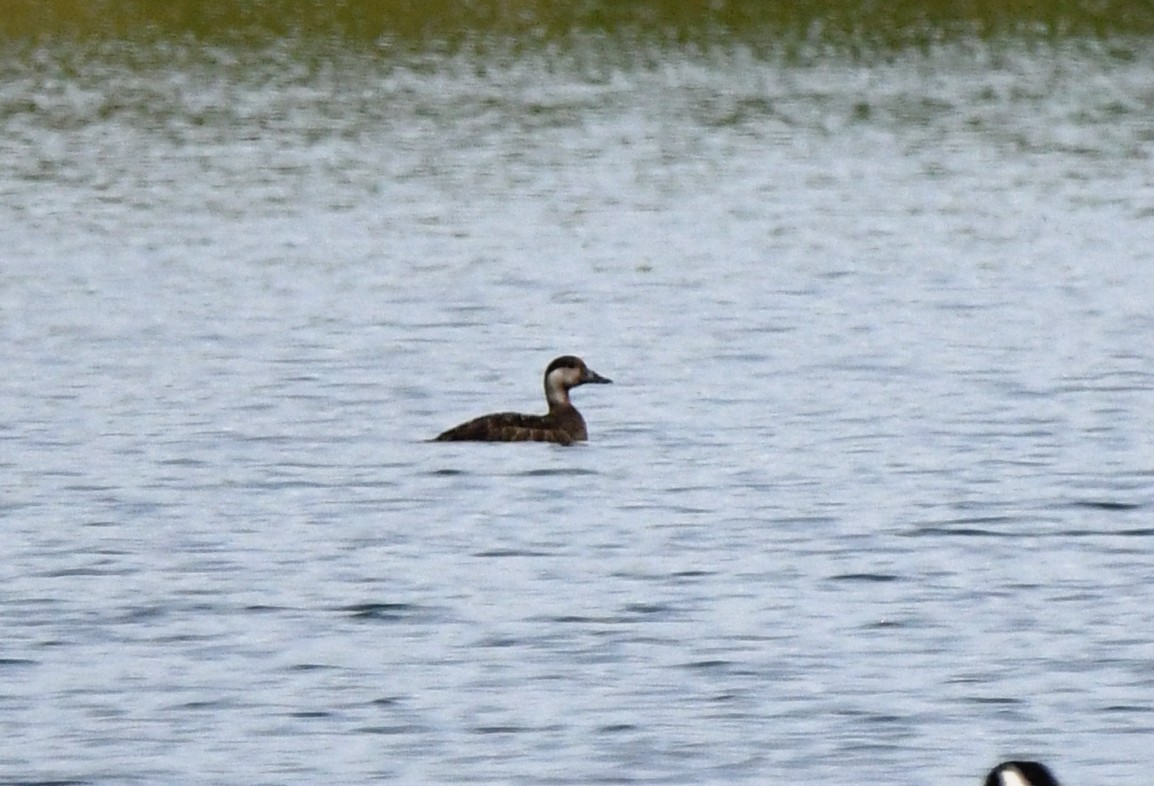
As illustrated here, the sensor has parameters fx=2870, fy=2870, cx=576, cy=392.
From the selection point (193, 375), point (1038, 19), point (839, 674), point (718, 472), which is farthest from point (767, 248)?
point (1038, 19)

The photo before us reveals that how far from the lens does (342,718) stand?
13.0 meters

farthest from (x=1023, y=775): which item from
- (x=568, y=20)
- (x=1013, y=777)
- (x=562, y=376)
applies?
(x=568, y=20)

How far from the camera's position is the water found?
42.4ft

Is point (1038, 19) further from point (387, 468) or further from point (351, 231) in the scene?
point (387, 468)

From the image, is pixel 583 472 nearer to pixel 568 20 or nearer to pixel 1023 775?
pixel 1023 775

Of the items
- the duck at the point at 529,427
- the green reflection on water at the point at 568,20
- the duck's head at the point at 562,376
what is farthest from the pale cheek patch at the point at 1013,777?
the green reflection on water at the point at 568,20

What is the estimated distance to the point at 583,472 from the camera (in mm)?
19797

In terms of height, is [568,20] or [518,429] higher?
[568,20]

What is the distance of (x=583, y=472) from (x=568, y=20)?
57.3 m

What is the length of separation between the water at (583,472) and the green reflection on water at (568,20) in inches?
1033

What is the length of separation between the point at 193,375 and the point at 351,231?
38.6 feet

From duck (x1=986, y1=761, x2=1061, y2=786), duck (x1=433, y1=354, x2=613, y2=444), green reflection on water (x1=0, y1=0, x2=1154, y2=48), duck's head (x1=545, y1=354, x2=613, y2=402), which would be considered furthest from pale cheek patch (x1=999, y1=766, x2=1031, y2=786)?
green reflection on water (x1=0, y1=0, x2=1154, y2=48)

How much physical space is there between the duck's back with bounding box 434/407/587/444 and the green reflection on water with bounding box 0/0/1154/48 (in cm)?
4775

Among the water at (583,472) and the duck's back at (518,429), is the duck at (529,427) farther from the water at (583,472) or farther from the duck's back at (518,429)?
the water at (583,472)
